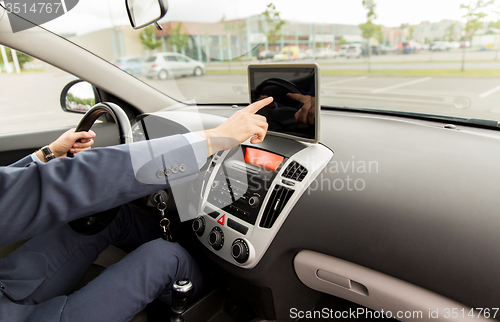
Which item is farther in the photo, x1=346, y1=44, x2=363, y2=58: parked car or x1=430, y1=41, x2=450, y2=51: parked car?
x1=346, y1=44, x2=363, y2=58: parked car

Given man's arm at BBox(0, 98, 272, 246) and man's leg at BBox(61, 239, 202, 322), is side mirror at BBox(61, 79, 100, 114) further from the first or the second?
man's arm at BBox(0, 98, 272, 246)

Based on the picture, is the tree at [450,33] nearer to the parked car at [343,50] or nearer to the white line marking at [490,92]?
the white line marking at [490,92]

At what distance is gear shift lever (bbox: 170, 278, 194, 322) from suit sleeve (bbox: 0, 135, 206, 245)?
52 centimetres

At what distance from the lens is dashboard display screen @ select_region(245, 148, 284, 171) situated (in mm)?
1312

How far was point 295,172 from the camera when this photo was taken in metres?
1.24

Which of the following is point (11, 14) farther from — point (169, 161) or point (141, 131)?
point (169, 161)

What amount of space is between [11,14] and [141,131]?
2.74 ft

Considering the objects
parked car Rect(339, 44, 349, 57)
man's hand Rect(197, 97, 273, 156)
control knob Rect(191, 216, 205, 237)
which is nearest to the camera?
man's hand Rect(197, 97, 273, 156)

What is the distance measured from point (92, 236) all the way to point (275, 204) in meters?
0.87

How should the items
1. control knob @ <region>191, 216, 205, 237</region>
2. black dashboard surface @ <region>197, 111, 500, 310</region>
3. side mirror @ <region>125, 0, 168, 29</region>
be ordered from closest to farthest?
black dashboard surface @ <region>197, 111, 500, 310</region>, side mirror @ <region>125, 0, 168, 29</region>, control knob @ <region>191, 216, 205, 237</region>

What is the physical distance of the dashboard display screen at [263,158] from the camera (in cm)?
131

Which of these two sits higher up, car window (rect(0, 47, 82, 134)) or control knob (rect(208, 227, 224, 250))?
car window (rect(0, 47, 82, 134))

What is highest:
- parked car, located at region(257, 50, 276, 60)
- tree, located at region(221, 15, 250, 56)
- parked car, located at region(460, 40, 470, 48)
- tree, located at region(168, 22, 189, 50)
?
tree, located at region(168, 22, 189, 50)

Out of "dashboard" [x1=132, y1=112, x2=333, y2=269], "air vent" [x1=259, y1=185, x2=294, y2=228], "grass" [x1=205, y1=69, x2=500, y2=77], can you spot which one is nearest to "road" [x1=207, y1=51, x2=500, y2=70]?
"grass" [x1=205, y1=69, x2=500, y2=77]
